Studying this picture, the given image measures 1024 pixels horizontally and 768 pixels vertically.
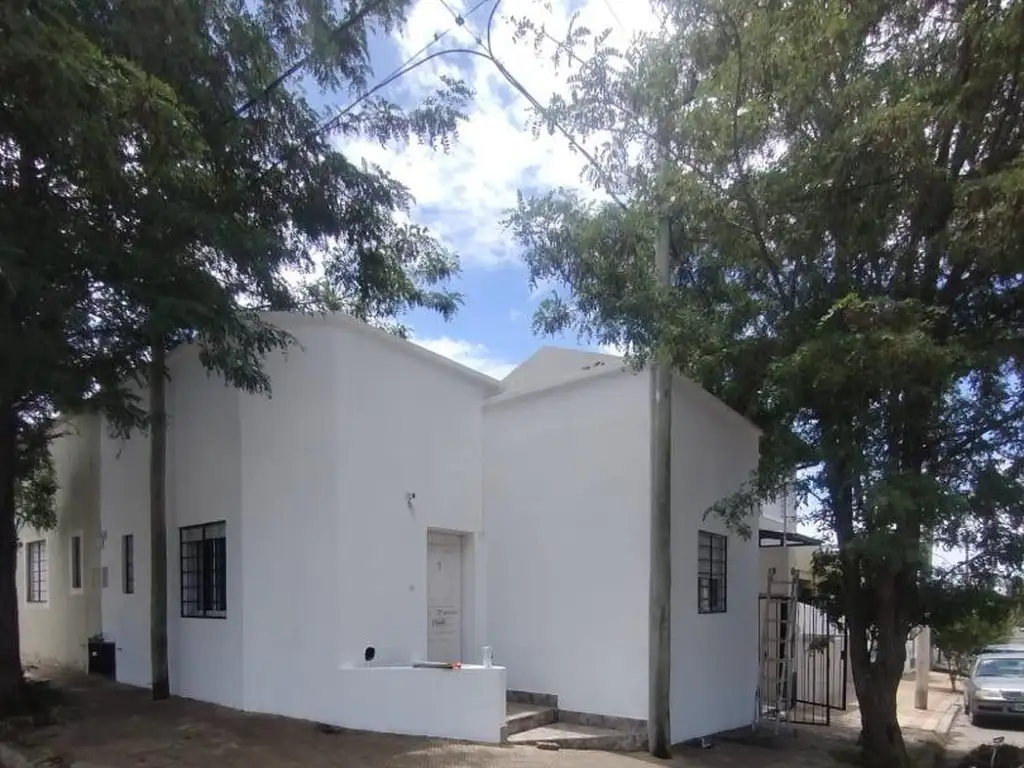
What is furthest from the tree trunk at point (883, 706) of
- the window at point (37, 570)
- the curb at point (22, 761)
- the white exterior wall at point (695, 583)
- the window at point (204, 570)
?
the window at point (37, 570)

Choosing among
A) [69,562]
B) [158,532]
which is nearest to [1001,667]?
[158,532]

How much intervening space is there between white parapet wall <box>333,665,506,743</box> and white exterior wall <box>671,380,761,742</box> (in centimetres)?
282

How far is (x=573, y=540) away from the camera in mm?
12234

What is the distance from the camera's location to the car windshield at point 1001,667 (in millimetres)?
20344

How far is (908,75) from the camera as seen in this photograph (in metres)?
10.4

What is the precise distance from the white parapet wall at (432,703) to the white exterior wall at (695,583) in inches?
111

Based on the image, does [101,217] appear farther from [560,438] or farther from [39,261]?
[560,438]

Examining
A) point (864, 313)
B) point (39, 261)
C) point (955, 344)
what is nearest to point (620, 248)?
point (864, 313)

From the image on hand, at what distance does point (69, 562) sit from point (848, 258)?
13.6 metres

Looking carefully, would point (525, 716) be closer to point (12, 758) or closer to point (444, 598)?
point (444, 598)

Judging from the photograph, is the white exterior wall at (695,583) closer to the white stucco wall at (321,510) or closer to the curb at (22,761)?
the white stucco wall at (321,510)

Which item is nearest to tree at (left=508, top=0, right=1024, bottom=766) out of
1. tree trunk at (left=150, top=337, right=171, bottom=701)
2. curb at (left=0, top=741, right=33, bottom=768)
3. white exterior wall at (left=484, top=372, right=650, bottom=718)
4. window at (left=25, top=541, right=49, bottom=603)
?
white exterior wall at (left=484, top=372, right=650, bottom=718)

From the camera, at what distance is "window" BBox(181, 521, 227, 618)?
39.3 feet

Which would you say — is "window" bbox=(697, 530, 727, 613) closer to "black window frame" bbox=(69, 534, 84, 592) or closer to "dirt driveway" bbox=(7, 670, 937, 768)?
"dirt driveway" bbox=(7, 670, 937, 768)
